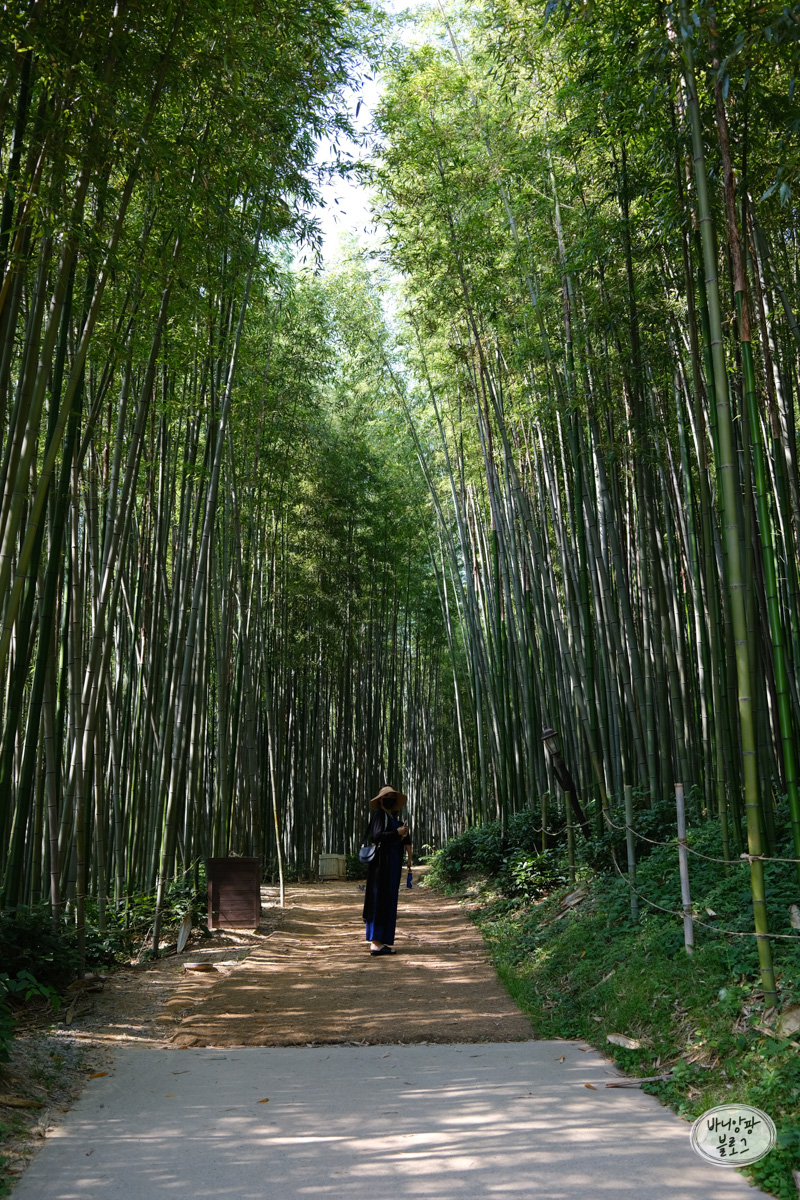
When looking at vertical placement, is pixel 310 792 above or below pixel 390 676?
below

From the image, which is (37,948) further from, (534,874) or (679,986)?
(534,874)

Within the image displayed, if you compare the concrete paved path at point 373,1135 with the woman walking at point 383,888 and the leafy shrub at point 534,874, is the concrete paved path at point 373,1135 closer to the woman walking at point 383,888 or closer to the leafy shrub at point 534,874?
the woman walking at point 383,888

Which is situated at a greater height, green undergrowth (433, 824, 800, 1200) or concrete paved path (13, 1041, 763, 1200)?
green undergrowth (433, 824, 800, 1200)

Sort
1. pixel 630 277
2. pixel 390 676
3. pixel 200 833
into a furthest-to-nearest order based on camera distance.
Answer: pixel 390 676, pixel 200 833, pixel 630 277

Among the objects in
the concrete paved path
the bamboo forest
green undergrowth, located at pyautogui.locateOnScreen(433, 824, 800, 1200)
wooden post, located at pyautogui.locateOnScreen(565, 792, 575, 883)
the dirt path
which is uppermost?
the bamboo forest

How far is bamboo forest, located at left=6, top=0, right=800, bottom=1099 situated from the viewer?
2824mm

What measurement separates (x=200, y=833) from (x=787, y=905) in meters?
4.55

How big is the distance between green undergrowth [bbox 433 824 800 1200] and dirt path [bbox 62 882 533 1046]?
0.76 feet

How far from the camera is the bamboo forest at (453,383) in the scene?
2824 millimetres

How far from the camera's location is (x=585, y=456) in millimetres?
5535

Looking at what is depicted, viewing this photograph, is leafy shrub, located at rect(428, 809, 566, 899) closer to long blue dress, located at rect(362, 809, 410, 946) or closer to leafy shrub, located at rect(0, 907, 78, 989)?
long blue dress, located at rect(362, 809, 410, 946)

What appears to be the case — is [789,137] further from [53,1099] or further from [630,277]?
[53,1099]

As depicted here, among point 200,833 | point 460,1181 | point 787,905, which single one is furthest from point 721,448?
point 200,833

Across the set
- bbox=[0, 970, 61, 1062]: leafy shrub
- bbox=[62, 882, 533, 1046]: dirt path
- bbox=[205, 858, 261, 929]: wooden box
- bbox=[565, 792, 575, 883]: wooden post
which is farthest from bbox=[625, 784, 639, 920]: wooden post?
bbox=[205, 858, 261, 929]: wooden box
